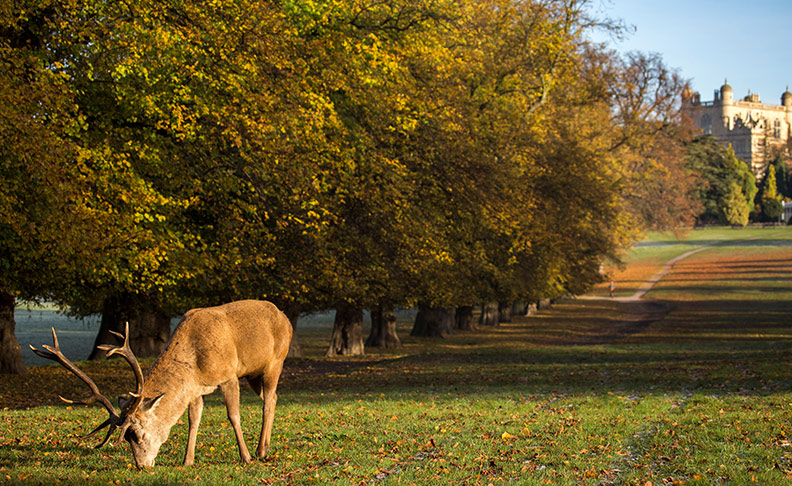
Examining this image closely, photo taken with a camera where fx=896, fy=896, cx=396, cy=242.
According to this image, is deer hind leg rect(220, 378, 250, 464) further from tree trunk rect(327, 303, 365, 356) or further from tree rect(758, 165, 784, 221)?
tree rect(758, 165, 784, 221)

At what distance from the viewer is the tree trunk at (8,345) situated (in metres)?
22.9

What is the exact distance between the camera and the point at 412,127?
27.2 m

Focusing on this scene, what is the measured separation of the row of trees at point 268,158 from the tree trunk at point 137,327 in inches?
3.9

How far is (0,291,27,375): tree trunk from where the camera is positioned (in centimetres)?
2286

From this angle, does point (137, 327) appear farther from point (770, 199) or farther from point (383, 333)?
point (770, 199)

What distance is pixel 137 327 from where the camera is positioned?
2895 cm

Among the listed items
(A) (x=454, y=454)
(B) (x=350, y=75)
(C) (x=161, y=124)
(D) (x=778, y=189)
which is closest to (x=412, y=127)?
(B) (x=350, y=75)

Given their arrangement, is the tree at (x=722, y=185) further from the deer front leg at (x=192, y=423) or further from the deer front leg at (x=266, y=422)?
the deer front leg at (x=192, y=423)

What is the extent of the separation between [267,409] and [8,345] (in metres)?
14.9

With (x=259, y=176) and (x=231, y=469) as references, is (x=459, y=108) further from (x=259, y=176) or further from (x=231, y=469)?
(x=231, y=469)

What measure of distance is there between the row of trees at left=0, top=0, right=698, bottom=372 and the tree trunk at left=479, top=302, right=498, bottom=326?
16773mm

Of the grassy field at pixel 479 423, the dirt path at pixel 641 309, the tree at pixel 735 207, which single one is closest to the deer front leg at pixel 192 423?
the grassy field at pixel 479 423

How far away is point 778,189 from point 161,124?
185999 mm

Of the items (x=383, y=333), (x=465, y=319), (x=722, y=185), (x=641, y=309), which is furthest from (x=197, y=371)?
(x=722, y=185)
